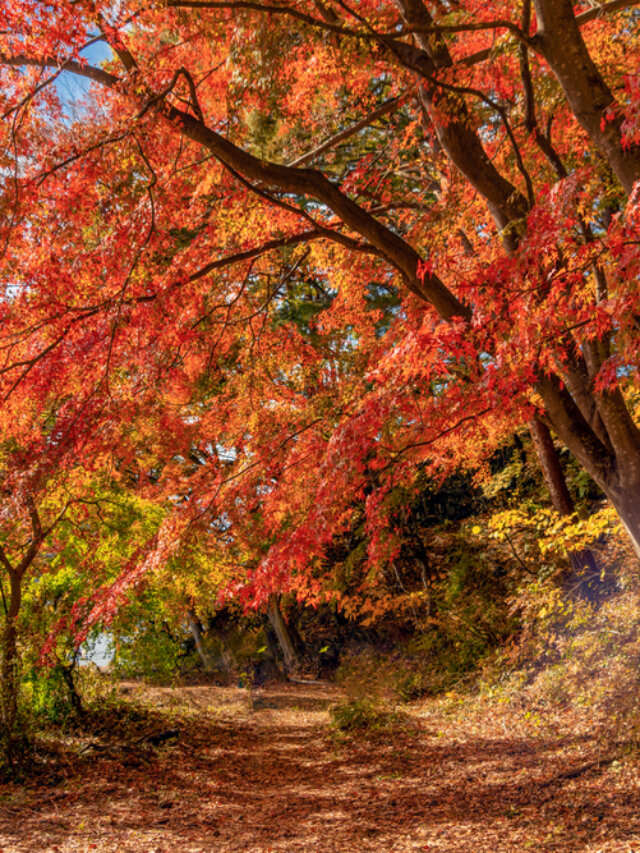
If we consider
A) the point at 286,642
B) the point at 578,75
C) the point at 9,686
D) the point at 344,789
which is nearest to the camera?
the point at 578,75

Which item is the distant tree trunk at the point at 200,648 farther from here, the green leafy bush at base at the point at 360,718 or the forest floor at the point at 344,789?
the green leafy bush at base at the point at 360,718

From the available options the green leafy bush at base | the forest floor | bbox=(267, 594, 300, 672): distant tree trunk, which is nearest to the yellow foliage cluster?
the forest floor

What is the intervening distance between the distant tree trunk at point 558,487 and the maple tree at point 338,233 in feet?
4.55

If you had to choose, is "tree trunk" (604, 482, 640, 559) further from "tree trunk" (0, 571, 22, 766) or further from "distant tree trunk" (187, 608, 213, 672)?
"distant tree trunk" (187, 608, 213, 672)

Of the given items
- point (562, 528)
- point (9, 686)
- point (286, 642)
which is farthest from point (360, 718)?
point (286, 642)

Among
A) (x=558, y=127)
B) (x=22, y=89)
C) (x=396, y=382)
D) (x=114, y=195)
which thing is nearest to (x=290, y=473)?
(x=396, y=382)

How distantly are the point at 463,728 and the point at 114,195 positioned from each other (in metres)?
7.01

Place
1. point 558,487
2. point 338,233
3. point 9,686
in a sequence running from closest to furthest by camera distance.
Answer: point 338,233, point 9,686, point 558,487

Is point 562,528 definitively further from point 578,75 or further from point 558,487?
point 578,75

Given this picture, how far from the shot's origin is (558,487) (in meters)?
8.27

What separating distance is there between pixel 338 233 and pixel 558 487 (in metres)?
5.39

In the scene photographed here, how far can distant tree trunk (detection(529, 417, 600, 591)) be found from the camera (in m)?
7.91

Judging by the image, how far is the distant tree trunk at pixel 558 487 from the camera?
7914 millimetres

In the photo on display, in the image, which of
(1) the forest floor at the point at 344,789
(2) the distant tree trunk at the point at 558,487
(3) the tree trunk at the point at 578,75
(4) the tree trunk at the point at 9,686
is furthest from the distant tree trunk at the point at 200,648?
(3) the tree trunk at the point at 578,75
